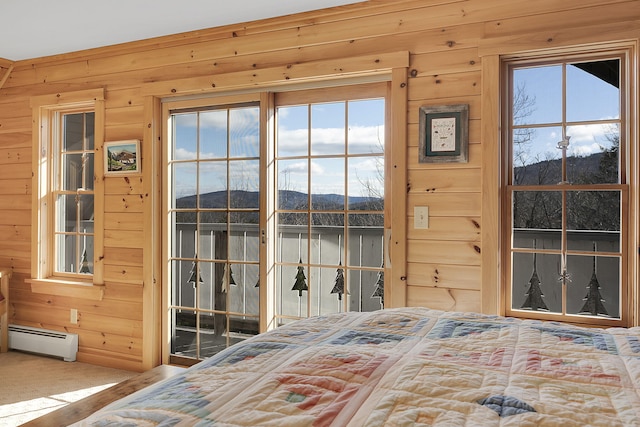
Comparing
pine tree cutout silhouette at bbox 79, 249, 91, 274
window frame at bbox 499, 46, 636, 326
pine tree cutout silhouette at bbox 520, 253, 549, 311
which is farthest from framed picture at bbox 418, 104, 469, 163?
pine tree cutout silhouette at bbox 79, 249, 91, 274

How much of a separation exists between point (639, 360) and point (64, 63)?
4.43m

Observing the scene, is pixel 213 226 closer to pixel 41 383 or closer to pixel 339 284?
pixel 339 284

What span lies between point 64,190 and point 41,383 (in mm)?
1640

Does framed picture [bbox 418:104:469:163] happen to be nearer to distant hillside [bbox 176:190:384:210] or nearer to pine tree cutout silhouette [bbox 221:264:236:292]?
distant hillside [bbox 176:190:384:210]

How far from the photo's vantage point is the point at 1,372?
3.61m

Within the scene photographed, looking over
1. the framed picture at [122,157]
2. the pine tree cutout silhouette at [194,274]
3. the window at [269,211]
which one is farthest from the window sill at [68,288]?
the framed picture at [122,157]

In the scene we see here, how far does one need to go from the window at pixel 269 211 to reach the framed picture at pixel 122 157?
0.26m

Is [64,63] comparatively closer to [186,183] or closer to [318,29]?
[186,183]

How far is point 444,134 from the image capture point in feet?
9.07

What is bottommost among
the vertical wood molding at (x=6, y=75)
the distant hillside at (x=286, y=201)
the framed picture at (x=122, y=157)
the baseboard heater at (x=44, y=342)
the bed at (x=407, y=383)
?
the baseboard heater at (x=44, y=342)

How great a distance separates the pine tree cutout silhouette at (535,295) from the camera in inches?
104

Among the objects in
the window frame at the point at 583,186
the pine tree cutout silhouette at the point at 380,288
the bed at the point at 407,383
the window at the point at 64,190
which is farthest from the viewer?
the window at the point at 64,190

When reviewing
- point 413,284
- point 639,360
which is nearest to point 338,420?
point 639,360

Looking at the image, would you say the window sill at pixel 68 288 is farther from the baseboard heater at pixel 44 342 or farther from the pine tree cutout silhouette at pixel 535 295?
the pine tree cutout silhouette at pixel 535 295
